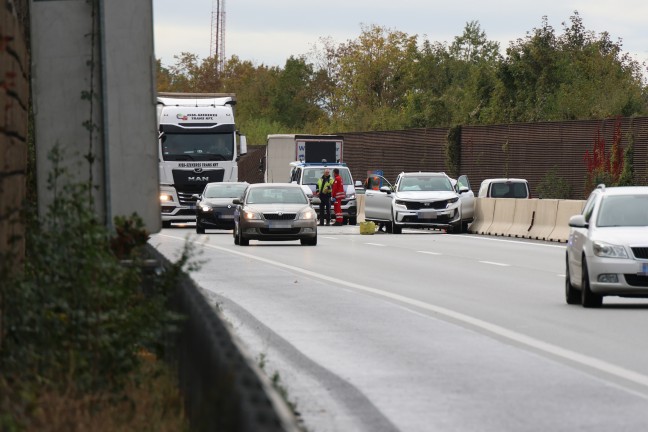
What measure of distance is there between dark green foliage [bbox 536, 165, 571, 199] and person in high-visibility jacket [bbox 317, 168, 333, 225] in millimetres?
7297

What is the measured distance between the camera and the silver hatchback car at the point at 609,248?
18.4 metres

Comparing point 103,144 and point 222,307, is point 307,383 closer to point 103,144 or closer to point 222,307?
point 103,144

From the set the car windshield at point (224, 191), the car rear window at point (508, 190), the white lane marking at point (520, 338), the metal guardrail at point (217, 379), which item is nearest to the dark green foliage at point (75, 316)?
the metal guardrail at point (217, 379)

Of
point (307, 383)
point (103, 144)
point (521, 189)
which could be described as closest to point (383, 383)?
point (307, 383)

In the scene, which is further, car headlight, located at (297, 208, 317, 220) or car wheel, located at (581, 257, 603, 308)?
car headlight, located at (297, 208, 317, 220)

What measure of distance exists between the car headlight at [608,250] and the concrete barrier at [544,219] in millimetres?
22176

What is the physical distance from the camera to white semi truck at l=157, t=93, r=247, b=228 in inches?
1911

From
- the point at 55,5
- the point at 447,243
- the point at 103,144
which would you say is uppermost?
the point at 55,5

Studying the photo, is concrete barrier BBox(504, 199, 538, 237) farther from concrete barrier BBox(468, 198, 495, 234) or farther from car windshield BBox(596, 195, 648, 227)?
car windshield BBox(596, 195, 648, 227)

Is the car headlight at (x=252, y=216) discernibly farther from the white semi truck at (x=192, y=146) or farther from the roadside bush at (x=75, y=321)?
the roadside bush at (x=75, y=321)

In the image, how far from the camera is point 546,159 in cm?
5641

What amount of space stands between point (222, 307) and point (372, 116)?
10115 cm

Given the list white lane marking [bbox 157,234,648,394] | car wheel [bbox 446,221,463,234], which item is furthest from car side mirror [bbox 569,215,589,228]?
car wheel [bbox 446,221,463,234]

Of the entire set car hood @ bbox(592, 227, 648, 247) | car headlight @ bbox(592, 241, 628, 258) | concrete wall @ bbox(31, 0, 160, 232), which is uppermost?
concrete wall @ bbox(31, 0, 160, 232)
